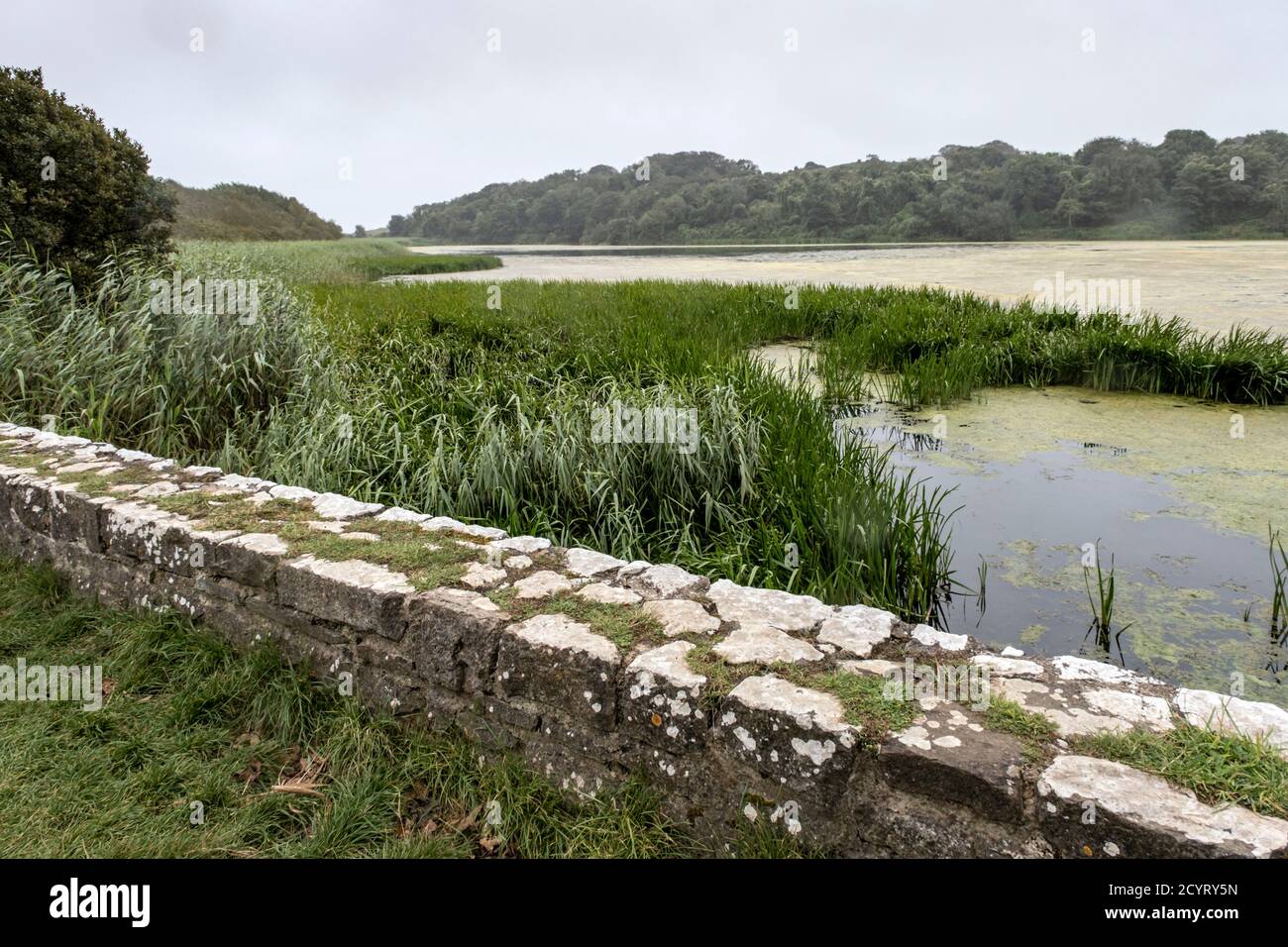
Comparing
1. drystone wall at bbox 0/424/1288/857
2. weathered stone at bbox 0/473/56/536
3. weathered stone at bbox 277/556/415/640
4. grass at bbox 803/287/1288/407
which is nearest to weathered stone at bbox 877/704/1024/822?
drystone wall at bbox 0/424/1288/857

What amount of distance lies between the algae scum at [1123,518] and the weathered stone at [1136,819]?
1.57 m

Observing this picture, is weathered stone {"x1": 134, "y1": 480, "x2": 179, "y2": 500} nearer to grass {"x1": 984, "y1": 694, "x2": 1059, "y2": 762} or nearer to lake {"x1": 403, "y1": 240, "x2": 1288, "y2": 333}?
grass {"x1": 984, "y1": 694, "x2": 1059, "y2": 762}

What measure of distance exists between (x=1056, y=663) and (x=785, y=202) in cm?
4726

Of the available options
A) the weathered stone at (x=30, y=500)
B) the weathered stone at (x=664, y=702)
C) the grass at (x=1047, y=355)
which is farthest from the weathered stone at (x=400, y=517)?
the grass at (x=1047, y=355)

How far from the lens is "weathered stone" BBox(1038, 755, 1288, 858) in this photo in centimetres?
124

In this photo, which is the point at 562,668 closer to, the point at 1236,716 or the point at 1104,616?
the point at 1236,716

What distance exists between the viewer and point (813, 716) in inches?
61.2

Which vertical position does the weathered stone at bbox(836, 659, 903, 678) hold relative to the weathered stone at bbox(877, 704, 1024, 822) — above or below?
above

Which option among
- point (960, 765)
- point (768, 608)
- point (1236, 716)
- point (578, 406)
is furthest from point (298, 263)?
point (1236, 716)

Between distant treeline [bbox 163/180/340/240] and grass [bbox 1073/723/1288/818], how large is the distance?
99.1 ft

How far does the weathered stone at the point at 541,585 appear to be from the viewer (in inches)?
85.0

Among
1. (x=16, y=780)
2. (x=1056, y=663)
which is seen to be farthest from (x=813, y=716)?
(x=16, y=780)

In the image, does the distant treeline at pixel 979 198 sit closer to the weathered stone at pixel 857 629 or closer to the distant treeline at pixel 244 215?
the distant treeline at pixel 244 215

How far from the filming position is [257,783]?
2039 mm
